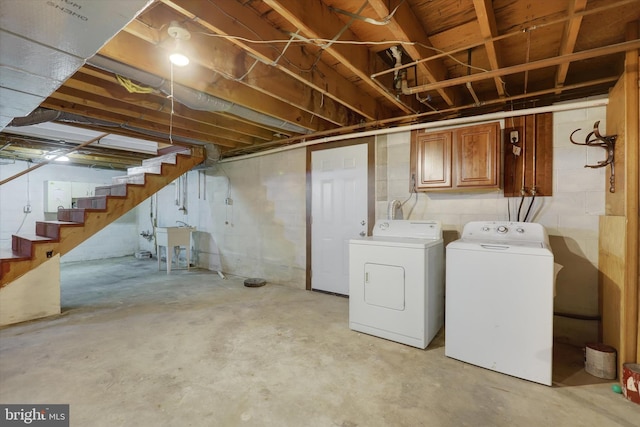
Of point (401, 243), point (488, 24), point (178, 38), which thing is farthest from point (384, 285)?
point (178, 38)

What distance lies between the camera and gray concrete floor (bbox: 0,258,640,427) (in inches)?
63.9

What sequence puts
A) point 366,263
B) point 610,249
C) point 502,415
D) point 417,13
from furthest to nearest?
point 366,263 < point 610,249 < point 417,13 < point 502,415

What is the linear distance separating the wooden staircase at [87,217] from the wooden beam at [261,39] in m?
3.16

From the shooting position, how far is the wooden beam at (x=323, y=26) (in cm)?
155

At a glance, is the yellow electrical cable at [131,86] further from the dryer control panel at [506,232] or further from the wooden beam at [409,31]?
the dryer control panel at [506,232]

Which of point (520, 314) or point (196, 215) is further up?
point (196, 215)

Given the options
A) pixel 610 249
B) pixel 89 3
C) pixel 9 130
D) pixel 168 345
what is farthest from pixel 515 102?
pixel 9 130

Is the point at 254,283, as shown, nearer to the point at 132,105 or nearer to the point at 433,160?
the point at 132,105

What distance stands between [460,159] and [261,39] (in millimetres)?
2024

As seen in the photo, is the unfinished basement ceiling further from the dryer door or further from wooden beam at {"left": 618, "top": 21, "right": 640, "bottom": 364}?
the dryer door

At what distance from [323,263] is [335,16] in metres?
2.93

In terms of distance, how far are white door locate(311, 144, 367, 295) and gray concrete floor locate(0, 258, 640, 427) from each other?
0.79 m

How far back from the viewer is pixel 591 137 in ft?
7.83

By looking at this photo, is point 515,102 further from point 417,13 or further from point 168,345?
point 168,345
